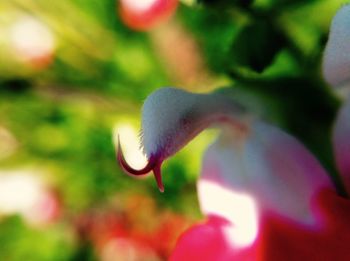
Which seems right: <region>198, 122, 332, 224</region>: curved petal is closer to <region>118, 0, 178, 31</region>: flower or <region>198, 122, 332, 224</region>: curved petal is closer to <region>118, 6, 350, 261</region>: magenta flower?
<region>118, 6, 350, 261</region>: magenta flower

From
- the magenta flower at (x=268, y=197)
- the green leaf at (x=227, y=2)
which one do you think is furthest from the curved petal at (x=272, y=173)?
the green leaf at (x=227, y=2)

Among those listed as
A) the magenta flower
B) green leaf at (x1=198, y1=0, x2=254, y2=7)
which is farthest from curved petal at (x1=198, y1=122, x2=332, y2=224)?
green leaf at (x1=198, y1=0, x2=254, y2=7)

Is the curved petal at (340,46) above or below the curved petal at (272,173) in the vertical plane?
above

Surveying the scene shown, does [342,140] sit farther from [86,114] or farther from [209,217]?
[86,114]

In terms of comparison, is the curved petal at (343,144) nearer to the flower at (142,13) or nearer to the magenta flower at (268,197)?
the magenta flower at (268,197)

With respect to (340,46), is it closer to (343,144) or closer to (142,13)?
(343,144)

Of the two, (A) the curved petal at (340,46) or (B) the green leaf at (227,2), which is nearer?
(A) the curved petal at (340,46)

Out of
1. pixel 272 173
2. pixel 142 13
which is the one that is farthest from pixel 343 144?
pixel 142 13
